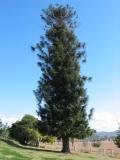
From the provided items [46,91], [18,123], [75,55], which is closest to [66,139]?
[46,91]

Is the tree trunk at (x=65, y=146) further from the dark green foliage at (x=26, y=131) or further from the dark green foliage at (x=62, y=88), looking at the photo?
the dark green foliage at (x=26, y=131)

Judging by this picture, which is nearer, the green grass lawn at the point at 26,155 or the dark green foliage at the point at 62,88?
the green grass lawn at the point at 26,155

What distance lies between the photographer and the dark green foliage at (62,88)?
1690 inches

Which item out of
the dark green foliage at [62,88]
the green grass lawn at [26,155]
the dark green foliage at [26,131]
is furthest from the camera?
the dark green foliage at [26,131]

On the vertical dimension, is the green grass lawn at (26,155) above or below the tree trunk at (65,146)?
below

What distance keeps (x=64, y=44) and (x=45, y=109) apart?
783 cm

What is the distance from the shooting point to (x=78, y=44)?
148 feet

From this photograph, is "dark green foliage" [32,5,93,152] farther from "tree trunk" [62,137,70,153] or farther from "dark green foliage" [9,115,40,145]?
"dark green foliage" [9,115,40,145]

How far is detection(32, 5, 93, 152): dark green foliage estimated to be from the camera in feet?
141

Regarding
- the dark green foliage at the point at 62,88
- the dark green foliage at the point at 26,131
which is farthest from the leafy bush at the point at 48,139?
the dark green foliage at the point at 62,88

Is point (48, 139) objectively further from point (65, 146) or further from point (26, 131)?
point (65, 146)

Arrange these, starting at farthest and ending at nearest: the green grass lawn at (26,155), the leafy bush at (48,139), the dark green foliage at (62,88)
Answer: the leafy bush at (48,139)
the dark green foliage at (62,88)
the green grass lawn at (26,155)

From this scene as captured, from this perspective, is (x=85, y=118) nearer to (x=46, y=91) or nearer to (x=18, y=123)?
(x=46, y=91)

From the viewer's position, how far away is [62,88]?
43.8 meters
